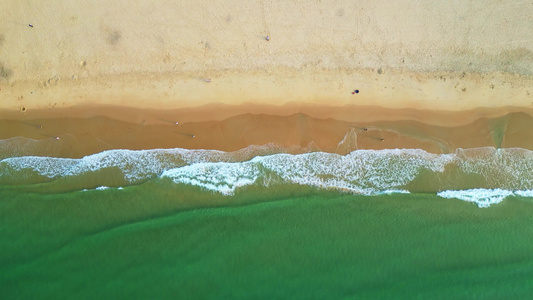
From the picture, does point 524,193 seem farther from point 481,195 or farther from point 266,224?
point 266,224

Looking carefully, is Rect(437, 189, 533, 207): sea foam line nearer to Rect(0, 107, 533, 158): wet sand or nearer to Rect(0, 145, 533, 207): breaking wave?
Rect(0, 145, 533, 207): breaking wave

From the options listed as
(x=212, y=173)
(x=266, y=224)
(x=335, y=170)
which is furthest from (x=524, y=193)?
(x=212, y=173)

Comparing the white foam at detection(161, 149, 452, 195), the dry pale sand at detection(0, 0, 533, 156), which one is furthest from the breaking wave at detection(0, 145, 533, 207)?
the dry pale sand at detection(0, 0, 533, 156)

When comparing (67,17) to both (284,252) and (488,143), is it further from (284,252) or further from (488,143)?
(488,143)

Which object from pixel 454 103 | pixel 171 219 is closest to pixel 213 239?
pixel 171 219

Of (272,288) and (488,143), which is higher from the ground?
(488,143)

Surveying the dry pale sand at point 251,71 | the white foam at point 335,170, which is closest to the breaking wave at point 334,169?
the white foam at point 335,170
